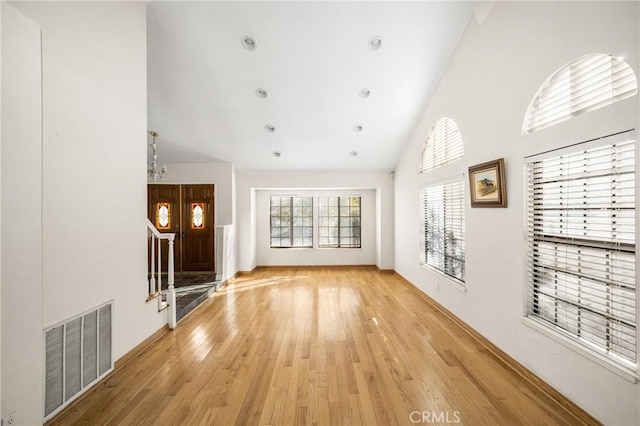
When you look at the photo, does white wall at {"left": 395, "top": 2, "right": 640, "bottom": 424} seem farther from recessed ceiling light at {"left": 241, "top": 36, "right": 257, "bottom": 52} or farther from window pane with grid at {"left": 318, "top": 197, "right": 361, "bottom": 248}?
window pane with grid at {"left": 318, "top": 197, "right": 361, "bottom": 248}

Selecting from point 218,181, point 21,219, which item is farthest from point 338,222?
point 21,219

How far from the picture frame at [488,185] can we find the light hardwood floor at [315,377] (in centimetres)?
155

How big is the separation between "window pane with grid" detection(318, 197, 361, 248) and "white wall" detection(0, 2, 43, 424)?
5933 mm

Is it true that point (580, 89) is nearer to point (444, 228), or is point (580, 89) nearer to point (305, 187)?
point (444, 228)

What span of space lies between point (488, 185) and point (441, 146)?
144cm

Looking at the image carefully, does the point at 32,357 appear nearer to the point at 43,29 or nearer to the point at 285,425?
the point at 285,425

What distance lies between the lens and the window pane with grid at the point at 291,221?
738 cm

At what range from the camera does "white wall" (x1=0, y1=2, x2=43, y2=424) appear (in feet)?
5.08

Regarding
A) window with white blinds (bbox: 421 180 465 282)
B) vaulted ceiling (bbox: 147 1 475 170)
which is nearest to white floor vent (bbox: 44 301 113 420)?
vaulted ceiling (bbox: 147 1 475 170)

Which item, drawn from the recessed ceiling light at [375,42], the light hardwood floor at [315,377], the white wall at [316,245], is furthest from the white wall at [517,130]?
the white wall at [316,245]

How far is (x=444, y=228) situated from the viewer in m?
4.13

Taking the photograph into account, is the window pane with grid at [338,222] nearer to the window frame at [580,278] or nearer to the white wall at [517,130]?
the white wall at [517,130]

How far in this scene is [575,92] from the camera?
2.02 meters

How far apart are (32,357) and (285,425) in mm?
1650
